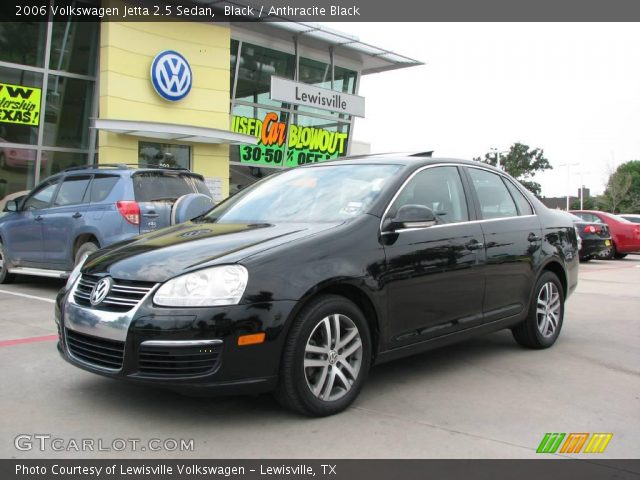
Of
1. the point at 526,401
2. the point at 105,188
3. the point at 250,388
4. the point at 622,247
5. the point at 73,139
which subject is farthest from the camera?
the point at 622,247

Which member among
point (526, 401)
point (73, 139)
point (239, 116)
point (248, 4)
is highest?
point (248, 4)

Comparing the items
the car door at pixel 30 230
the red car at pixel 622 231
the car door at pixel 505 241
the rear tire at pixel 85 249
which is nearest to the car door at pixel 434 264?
the car door at pixel 505 241

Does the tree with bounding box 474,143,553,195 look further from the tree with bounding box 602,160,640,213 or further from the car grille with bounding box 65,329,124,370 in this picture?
the car grille with bounding box 65,329,124,370

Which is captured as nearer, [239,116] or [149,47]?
[149,47]

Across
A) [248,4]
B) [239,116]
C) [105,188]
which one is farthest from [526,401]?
[239,116]

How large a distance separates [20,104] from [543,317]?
14.2 metres

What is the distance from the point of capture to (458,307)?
473 centimetres

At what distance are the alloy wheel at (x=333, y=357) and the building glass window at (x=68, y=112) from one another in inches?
576

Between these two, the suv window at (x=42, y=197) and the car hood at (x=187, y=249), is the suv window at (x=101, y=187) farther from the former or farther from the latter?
the car hood at (x=187, y=249)

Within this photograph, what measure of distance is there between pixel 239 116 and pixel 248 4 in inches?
147

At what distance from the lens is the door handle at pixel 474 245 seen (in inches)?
191

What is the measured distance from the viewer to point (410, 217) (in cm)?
423

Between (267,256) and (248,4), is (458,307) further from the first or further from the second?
(248,4)

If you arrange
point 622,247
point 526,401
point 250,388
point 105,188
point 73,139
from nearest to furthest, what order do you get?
point 250,388 < point 526,401 < point 105,188 < point 73,139 < point 622,247
